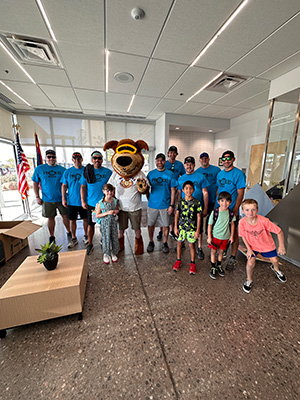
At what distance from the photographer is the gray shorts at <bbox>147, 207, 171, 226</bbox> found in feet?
9.12

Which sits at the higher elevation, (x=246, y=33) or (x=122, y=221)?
(x=246, y=33)

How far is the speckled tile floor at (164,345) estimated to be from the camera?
1.12m

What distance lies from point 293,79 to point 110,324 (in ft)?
15.4

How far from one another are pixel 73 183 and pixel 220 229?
95.7 inches

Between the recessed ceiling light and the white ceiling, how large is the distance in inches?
3.4

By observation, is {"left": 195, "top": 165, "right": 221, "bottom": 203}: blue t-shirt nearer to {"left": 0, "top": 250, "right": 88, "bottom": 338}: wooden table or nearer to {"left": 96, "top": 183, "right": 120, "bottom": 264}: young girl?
{"left": 96, "top": 183, "right": 120, "bottom": 264}: young girl

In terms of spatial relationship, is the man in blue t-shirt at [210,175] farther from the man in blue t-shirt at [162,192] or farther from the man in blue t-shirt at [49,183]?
the man in blue t-shirt at [49,183]

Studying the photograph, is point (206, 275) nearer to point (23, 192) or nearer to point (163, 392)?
point (163, 392)

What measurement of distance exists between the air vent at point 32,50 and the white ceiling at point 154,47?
124mm

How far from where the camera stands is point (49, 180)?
3.02 meters

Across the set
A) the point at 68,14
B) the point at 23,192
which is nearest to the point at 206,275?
the point at 68,14

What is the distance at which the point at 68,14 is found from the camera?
6.34 feet

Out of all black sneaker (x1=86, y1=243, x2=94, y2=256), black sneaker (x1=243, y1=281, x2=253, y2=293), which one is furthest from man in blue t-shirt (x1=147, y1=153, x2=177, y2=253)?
black sneaker (x1=243, y1=281, x2=253, y2=293)

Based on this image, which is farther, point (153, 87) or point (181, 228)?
point (153, 87)
